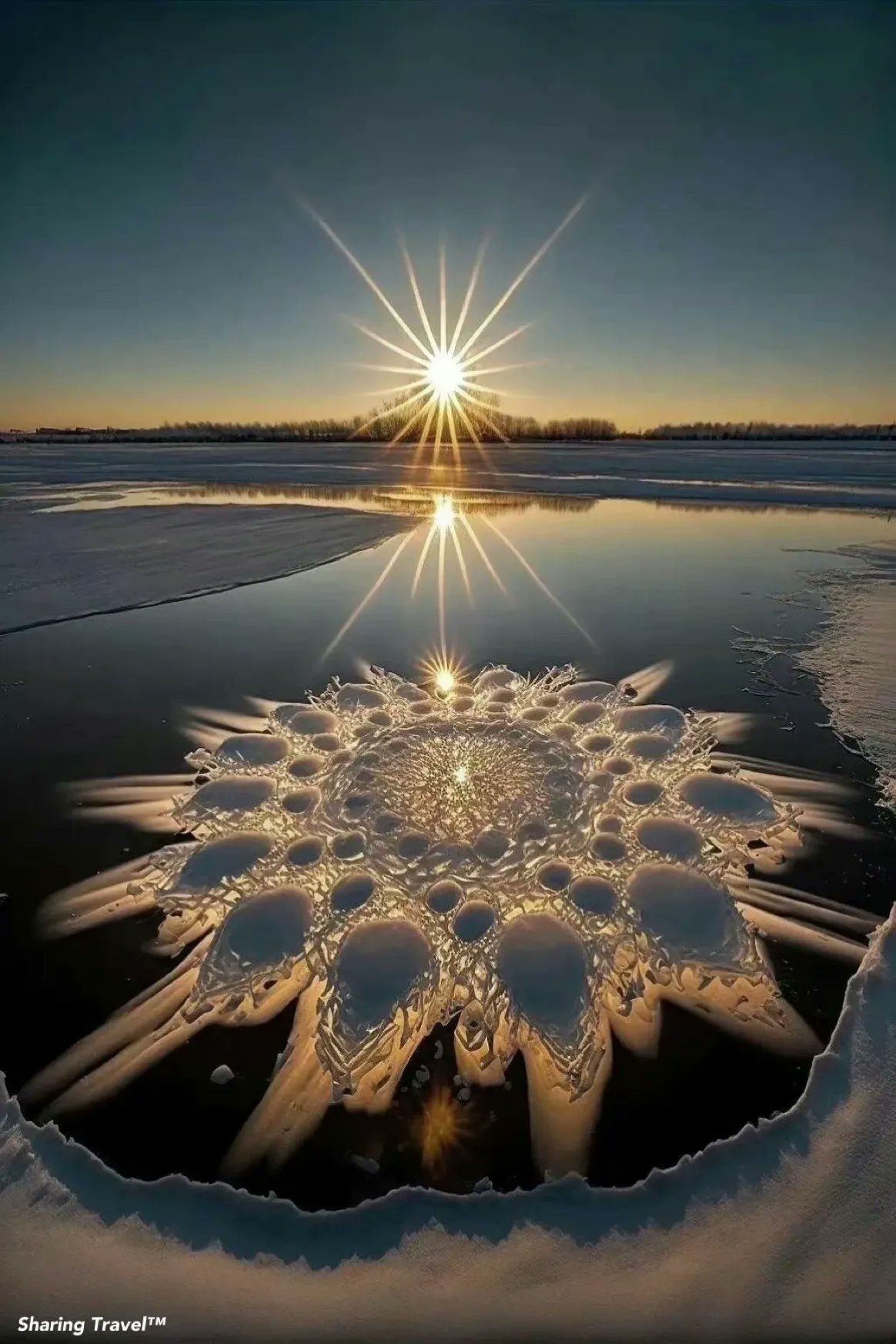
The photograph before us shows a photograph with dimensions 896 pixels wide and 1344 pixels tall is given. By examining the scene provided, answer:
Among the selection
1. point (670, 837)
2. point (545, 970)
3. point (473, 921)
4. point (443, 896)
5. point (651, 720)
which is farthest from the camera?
point (651, 720)

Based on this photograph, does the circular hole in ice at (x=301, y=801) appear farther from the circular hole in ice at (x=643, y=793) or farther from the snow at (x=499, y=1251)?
the circular hole in ice at (x=643, y=793)

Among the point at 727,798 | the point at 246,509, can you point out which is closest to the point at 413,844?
the point at 727,798

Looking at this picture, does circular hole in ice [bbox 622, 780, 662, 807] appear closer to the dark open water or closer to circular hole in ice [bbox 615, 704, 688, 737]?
circular hole in ice [bbox 615, 704, 688, 737]

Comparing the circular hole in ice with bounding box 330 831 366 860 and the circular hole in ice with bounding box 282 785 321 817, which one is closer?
the circular hole in ice with bounding box 330 831 366 860

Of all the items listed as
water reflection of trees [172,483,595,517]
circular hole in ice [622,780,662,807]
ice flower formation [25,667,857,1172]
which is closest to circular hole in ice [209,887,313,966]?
ice flower formation [25,667,857,1172]

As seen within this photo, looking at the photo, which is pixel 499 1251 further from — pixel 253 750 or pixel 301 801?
pixel 253 750

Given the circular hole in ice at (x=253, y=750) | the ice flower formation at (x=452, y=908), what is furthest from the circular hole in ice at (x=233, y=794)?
the circular hole in ice at (x=253, y=750)
